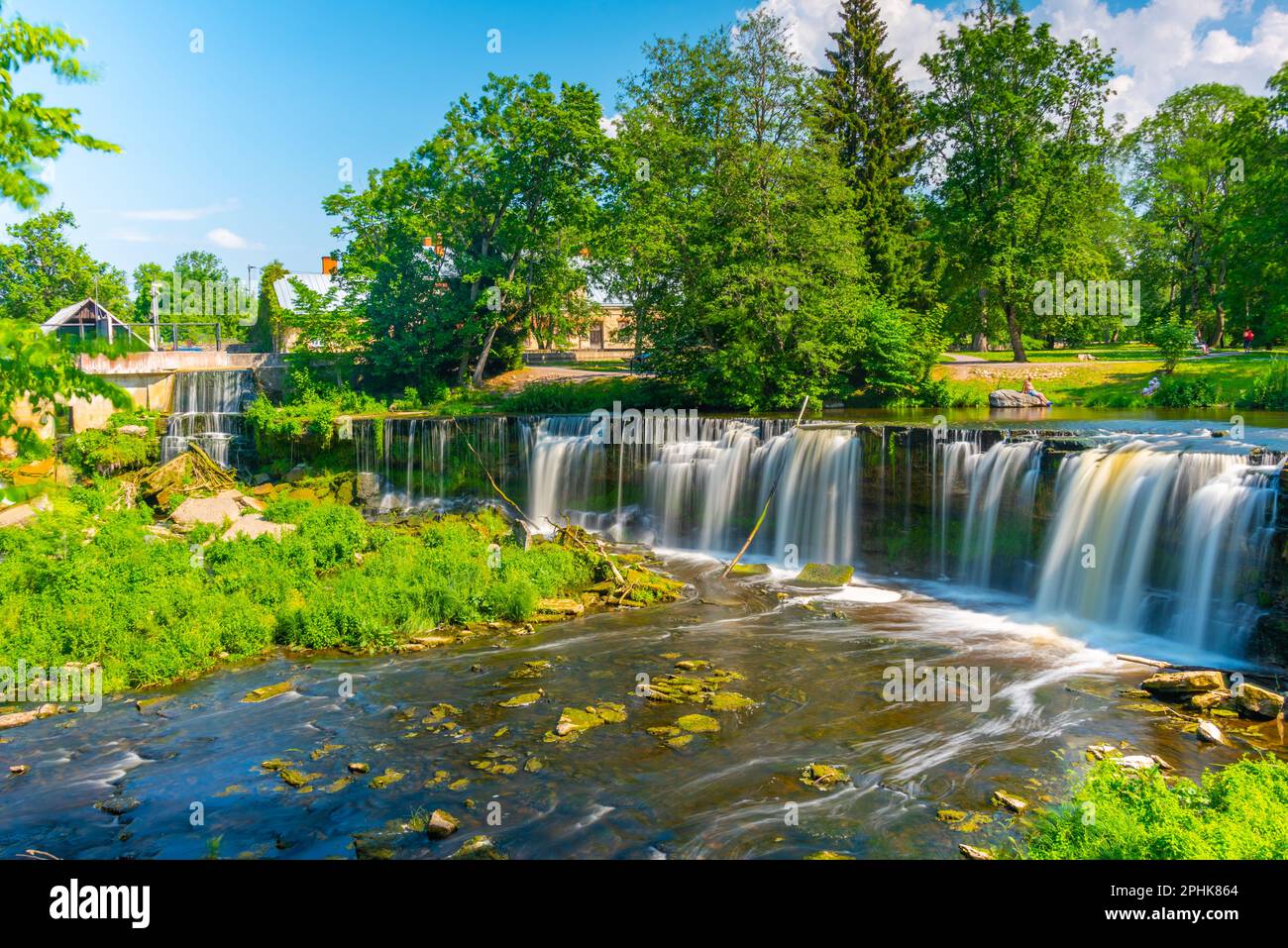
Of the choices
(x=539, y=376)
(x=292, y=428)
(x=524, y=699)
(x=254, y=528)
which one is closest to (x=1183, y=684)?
(x=524, y=699)

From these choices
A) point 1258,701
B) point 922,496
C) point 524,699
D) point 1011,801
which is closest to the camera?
point 1011,801

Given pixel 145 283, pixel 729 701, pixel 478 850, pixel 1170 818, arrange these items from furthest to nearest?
pixel 145 283, pixel 729 701, pixel 478 850, pixel 1170 818

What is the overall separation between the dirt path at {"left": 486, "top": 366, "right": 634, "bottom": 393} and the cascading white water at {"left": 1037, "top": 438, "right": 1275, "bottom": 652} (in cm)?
2169

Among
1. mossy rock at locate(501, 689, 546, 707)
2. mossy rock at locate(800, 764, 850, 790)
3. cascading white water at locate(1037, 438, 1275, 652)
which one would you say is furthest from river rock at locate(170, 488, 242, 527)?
cascading white water at locate(1037, 438, 1275, 652)

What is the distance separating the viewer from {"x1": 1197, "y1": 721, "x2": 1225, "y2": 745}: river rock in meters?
10.5

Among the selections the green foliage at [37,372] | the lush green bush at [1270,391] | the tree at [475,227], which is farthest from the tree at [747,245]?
the green foliage at [37,372]

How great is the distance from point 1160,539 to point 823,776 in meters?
8.93

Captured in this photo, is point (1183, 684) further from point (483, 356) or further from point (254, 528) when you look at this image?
point (483, 356)

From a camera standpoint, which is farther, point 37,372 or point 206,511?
point 206,511

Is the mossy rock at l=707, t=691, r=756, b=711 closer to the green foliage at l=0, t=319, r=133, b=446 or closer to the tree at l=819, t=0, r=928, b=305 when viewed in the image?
the green foliage at l=0, t=319, r=133, b=446

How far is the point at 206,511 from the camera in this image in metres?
21.8

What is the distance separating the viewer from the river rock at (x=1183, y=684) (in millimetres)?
11781

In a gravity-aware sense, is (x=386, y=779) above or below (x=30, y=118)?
below
